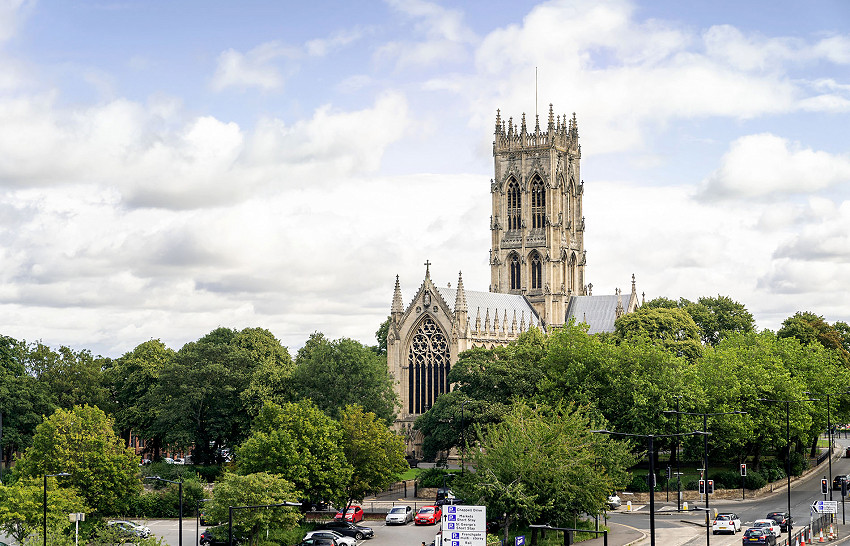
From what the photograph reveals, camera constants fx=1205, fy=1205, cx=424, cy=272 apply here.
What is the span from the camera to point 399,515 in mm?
82938

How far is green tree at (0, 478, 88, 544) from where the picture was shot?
6875cm

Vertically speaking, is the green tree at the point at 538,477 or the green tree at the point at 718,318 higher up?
the green tree at the point at 718,318

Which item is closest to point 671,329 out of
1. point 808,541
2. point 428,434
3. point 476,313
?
point 476,313

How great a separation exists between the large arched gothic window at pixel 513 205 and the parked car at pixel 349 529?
77.8 m

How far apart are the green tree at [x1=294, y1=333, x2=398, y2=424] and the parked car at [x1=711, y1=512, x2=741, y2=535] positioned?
33329 millimetres

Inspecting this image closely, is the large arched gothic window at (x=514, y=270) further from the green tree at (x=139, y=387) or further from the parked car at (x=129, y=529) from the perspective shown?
the parked car at (x=129, y=529)

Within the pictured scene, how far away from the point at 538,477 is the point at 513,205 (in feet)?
284

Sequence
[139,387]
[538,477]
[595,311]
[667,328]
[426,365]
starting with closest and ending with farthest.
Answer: [538,477] → [139,387] → [426,365] → [667,328] → [595,311]

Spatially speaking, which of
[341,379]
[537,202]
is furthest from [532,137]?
[341,379]

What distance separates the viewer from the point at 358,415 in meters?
87.7

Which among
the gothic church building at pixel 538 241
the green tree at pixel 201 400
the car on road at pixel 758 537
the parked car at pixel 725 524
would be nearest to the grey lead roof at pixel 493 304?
the gothic church building at pixel 538 241

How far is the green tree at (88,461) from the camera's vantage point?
257 ft

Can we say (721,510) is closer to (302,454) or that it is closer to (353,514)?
(353,514)

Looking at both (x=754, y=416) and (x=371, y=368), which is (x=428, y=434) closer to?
(x=371, y=368)
